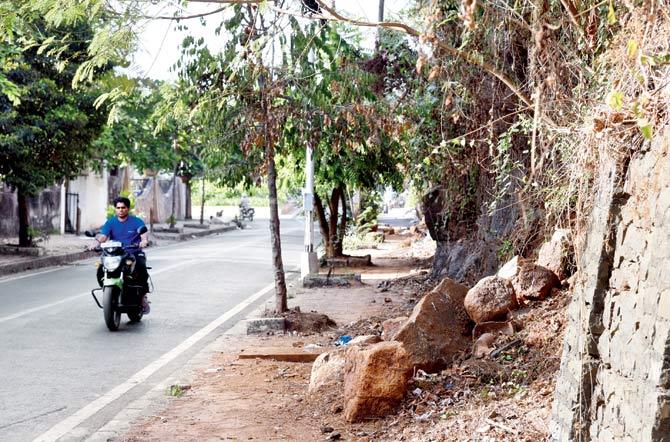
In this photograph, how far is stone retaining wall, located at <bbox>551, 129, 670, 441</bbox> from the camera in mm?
4141

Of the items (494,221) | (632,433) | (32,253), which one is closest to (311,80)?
(494,221)

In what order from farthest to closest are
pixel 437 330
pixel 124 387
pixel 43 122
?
pixel 43 122 < pixel 124 387 < pixel 437 330

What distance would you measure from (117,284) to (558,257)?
5496mm

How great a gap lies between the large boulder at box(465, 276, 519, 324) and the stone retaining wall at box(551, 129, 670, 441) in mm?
2794

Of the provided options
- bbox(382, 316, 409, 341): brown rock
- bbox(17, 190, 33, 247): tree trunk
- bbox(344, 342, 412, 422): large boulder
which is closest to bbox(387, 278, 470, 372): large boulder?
bbox(382, 316, 409, 341): brown rock

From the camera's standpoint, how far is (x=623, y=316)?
4.69 meters

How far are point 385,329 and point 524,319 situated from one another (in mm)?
1481

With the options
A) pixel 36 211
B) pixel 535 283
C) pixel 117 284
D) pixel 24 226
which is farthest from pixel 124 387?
pixel 36 211

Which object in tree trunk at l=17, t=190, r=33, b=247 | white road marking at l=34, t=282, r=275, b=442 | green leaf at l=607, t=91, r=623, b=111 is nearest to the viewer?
green leaf at l=607, t=91, r=623, b=111

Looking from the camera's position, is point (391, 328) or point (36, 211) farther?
point (36, 211)

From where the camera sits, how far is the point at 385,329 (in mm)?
9070

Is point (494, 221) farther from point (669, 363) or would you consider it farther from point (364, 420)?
point (669, 363)

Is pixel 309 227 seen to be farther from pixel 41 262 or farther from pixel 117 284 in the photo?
pixel 117 284

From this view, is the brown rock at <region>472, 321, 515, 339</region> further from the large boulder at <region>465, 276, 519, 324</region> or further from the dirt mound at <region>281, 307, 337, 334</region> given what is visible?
the dirt mound at <region>281, 307, 337, 334</region>
